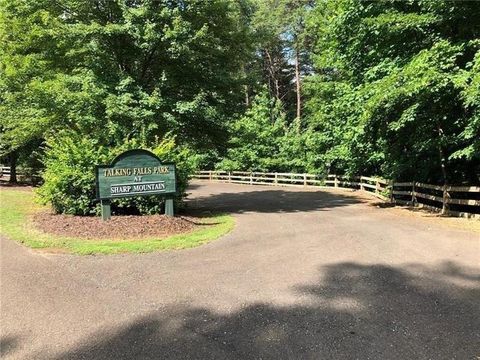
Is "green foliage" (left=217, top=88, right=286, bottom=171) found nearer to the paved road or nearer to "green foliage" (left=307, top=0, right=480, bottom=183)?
"green foliage" (left=307, top=0, right=480, bottom=183)

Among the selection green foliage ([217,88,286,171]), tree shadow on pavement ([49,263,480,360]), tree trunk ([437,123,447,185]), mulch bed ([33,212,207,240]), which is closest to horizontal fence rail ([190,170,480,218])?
tree trunk ([437,123,447,185])

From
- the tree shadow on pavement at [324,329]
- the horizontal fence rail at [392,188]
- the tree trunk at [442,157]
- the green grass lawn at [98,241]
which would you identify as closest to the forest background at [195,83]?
the tree trunk at [442,157]

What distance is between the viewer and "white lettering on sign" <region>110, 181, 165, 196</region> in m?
10.5

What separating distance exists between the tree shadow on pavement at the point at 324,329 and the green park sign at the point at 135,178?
5.80 meters

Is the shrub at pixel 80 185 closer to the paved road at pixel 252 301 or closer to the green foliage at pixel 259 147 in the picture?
the paved road at pixel 252 301

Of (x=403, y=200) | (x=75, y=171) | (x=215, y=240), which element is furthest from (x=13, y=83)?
(x=403, y=200)

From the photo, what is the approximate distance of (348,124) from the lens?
16.2m

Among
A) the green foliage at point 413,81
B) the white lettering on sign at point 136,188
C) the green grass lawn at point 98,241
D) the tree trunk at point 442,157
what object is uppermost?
the green foliage at point 413,81

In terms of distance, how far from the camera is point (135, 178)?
1072 cm

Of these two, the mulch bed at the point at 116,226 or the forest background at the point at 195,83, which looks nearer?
the mulch bed at the point at 116,226

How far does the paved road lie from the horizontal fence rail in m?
4.53

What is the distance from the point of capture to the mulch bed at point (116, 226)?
9.40 metres

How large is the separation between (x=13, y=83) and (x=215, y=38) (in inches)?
280

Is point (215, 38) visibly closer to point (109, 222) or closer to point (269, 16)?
point (109, 222)
